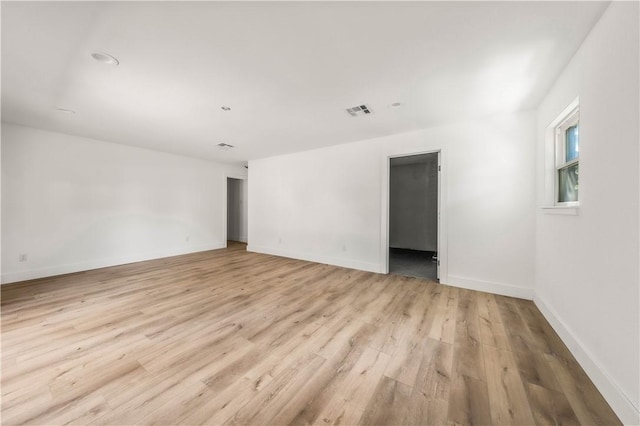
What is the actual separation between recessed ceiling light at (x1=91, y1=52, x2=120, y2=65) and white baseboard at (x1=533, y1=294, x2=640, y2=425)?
13.8 ft

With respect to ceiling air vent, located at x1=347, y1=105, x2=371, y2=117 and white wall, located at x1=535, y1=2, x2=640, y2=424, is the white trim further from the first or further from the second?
ceiling air vent, located at x1=347, y1=105, x2=371, y2=117

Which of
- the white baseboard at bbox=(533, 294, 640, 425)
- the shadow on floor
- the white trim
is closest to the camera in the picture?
the white baseboard at bbox=(533, 294, 640, 425)

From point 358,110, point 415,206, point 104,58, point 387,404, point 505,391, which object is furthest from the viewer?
point 415,206

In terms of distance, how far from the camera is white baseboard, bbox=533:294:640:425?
119 cm

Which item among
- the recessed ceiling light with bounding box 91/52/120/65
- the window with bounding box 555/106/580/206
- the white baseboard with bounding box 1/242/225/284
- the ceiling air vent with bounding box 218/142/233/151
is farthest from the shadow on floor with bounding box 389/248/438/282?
the white baseboard with bounding box 1/242/225/284

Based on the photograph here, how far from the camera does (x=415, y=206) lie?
21.1 feet

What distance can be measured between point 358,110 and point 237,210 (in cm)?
613

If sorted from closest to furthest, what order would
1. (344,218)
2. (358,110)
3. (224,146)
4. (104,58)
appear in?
(104,58) < (358,110) < (344,218) < (224,146)

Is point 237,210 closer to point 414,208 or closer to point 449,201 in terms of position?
point 414,208

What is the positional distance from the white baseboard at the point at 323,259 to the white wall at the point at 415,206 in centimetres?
278

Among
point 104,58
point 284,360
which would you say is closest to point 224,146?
point 104,58

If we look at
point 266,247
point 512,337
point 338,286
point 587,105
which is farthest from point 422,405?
point 266,247

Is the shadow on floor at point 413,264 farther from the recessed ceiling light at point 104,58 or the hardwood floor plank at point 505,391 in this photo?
the recessed ceiling light at point 104,58

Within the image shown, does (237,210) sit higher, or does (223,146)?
(223,146)
